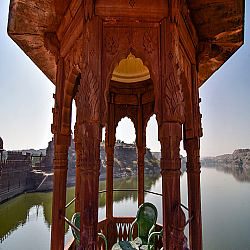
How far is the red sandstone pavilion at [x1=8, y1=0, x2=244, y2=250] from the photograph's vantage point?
3.14 metres

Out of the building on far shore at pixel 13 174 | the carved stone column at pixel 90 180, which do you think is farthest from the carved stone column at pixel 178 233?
the building on far shore at pixel 13 174

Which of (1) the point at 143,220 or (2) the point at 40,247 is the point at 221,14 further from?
(2) the point at 40,247

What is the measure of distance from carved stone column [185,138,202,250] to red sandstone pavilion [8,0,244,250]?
0.02m

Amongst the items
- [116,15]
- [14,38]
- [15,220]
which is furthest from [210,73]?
[15,220]

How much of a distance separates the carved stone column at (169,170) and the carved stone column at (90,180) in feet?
3.42

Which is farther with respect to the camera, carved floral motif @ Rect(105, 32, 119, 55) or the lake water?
the lake water

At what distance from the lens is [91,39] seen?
3.38m

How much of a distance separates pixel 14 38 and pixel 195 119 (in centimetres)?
474

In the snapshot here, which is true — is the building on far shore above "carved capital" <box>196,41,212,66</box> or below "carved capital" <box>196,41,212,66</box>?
below

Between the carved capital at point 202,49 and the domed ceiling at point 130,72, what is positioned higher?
the domed ceiling at point 130,72

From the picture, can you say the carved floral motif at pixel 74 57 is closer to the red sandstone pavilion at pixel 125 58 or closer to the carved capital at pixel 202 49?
the red sandstone pavilion at pixel 125 58

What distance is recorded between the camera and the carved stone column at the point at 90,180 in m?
2.92

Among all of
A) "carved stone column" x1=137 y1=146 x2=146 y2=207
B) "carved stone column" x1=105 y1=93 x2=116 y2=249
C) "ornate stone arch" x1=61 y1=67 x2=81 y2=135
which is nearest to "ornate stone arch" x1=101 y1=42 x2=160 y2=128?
"ornate stone arch" x1=61 y1=67 x2=81 y2=135

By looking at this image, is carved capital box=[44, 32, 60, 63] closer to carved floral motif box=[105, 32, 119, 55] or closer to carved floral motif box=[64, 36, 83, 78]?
carved floral motif box=[64, 36, 83, 78]
